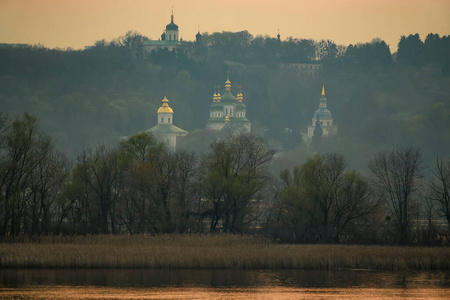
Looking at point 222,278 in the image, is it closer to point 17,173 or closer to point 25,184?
point 25,184

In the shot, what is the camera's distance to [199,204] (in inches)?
2596

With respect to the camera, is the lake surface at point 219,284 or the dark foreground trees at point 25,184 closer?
the lake surface at point 219,284

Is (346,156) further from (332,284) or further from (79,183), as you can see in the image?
(332,284)

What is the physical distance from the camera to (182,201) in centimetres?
6506

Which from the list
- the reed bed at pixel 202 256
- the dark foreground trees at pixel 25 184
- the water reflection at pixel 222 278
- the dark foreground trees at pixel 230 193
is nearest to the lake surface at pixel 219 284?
the water reflection at pixel 222 278

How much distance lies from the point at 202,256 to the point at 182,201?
39.0 ft

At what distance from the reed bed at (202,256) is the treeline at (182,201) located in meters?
4.39

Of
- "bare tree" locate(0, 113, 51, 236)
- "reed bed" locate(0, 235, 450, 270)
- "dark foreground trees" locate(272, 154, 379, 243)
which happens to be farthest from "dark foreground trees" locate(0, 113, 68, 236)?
"dark foreground trees" locate(272, 154, 379, 243)

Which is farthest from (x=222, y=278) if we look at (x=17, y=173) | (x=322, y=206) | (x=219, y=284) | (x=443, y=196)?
(x=17, y=173)

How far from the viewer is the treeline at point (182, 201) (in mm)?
61844

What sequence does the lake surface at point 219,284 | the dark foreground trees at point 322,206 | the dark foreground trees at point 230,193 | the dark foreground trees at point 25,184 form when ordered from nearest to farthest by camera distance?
the lake surface at point 219,284 < the dark foreground trees at point 25,184 < the dark foreground trees at point 322,206 < the dark foreground trees at point 230,193

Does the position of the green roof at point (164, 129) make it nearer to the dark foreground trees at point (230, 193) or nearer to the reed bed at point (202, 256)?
the dark foreground trees at point (230, 193)

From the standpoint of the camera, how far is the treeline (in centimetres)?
6184

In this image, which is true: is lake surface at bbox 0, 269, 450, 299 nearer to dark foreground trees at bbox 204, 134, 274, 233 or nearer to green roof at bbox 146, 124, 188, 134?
dark foreground trees at bbox 204, 134, 274, 233
